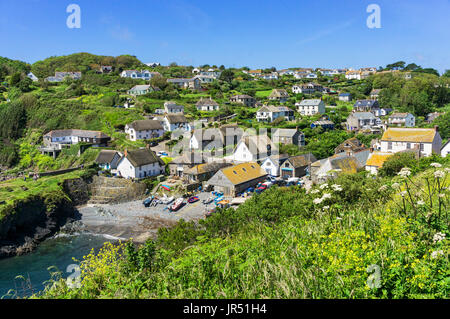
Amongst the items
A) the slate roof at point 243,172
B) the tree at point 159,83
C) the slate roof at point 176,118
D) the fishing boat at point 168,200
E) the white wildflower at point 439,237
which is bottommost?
the fishing boat at point 168,200

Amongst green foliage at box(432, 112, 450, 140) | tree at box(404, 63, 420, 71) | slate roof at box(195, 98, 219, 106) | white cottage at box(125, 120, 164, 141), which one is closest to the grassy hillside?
white cottage at box(125, 120, 164, 141)

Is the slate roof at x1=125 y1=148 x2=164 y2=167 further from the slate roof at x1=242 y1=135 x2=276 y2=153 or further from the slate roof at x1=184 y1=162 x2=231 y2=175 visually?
the slate roof at x1=242 y1=135 x2=276 y2=153

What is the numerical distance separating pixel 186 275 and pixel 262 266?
1649mm

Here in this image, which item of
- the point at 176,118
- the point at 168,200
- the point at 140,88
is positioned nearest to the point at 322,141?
the point at 168,200

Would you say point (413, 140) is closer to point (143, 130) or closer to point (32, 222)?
point (143, 130)

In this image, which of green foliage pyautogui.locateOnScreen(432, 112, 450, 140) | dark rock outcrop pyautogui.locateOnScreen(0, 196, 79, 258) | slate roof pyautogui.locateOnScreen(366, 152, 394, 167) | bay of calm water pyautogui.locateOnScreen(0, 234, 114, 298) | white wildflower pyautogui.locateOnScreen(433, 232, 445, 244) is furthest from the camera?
green foliage pyautogui.locateOnScreen(432, 112, 450, 140)

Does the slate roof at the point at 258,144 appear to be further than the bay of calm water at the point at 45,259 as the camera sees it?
Yes

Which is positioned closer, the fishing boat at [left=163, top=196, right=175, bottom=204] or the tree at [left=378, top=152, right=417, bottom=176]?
the tree at [left=378, top=152, right=417, bottom=176]

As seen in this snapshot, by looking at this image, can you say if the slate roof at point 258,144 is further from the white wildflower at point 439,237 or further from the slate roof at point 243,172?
the white wildflower at point 439,237

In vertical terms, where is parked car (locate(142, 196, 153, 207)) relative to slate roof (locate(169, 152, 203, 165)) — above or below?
below

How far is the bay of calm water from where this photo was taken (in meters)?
23.3

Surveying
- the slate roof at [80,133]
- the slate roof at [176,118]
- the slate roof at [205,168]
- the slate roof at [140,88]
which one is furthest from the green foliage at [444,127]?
the slate roof at [140,88]

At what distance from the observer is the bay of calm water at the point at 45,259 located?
23288 millimetres

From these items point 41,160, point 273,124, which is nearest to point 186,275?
point 41,160
